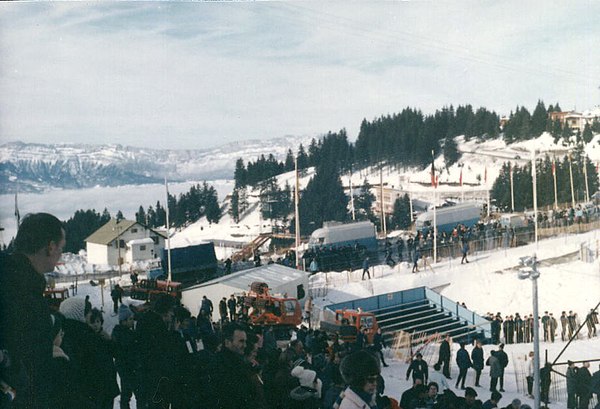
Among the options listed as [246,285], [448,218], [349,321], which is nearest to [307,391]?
[349,321]

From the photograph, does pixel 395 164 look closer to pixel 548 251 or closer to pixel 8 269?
pixel 548 251

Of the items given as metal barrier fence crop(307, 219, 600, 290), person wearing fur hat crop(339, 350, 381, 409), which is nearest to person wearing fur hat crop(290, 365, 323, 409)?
person wearing fur hat crop(339, 350, 381, 409)

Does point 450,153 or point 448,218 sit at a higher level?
point 450,153

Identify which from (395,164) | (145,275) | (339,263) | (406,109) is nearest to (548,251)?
(339,263)

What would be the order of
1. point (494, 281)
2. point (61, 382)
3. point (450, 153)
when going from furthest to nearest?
point (450, 153) → point (494, 281) → point (61, 382)

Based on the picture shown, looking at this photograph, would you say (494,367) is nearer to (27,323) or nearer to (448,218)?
(27,323)

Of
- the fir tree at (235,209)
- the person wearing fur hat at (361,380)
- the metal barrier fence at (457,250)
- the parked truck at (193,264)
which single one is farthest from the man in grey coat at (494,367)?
the fir tree at (235,209)

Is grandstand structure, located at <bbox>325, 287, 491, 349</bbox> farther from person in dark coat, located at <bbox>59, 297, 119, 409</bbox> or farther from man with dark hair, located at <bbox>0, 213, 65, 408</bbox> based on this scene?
man with dark hair, located at <bbox>0, 213, 65, 408</bbox>

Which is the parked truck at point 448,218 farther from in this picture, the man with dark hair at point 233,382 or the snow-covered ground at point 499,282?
A: the man with dark hair at point 233,382
